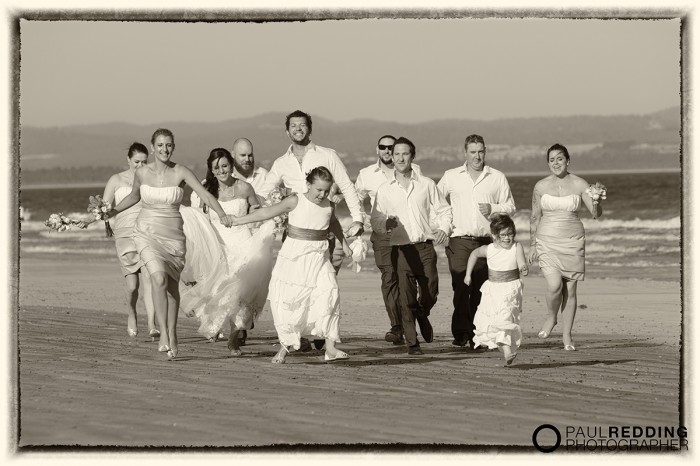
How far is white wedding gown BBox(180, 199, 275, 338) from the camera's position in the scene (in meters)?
12.8

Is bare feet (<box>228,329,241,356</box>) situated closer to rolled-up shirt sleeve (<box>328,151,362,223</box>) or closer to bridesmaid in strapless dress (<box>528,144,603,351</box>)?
rolled-up shirt sleeve (<box>328,151,362,223</box>)

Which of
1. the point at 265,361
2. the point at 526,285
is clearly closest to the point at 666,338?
the point at 265,361

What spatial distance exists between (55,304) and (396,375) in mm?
8667

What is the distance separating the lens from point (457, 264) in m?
13.4

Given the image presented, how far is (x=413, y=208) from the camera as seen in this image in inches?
515

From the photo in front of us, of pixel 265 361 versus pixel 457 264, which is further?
pixel 457 264

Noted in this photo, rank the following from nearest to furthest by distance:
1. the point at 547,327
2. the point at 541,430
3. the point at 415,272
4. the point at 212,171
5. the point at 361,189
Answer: the point at 541,430 → the point at 415,272 → the point at 212,171 → the point at 547,327 → the point at 361,189

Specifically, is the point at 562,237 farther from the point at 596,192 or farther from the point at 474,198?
the point at 474,198

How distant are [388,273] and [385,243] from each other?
12.7 inches

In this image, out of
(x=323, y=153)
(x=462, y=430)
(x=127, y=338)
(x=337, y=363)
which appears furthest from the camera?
(x=127, y=338)

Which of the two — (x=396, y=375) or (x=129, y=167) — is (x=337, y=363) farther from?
(x=129, y=167)

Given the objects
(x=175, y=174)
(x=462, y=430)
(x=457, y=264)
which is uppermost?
(x=175, y=174)

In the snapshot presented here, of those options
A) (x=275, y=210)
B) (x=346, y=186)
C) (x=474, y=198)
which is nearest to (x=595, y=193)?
(x=474, y=198)

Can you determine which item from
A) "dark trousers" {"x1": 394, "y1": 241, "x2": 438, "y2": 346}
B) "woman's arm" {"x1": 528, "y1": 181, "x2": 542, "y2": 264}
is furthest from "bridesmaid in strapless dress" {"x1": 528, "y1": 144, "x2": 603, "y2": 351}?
"dark trousers" {"x1": 394, "y1": 241, "x2": 438, "y2": 346}
